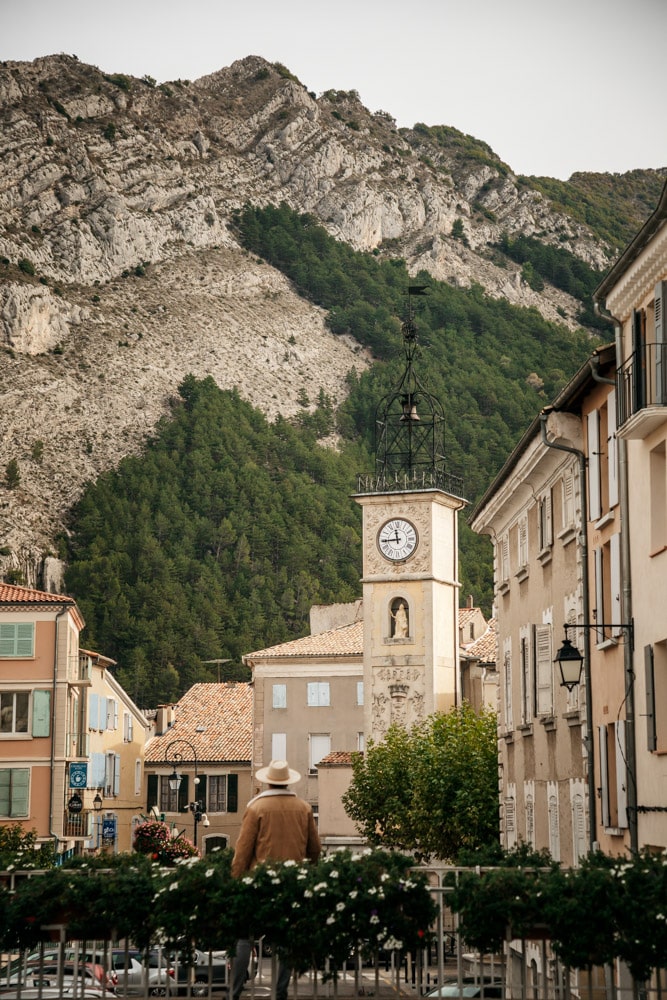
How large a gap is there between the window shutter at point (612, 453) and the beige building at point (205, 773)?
55.9m

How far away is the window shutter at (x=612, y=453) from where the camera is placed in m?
22.1

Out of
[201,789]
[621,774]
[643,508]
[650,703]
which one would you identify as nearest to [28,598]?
[201,789]

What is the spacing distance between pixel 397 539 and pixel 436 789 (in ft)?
71.7

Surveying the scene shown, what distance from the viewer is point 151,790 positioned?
8275cm

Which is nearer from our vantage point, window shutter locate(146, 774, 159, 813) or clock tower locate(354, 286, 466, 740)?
clock tower locate(354, 286, 466, 740)

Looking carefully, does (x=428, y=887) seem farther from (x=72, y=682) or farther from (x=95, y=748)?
(x=95, y=748)

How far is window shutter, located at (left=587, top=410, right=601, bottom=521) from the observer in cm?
2353

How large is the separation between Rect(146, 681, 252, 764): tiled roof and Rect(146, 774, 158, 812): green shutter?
100cm

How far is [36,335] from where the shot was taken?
7072 inches

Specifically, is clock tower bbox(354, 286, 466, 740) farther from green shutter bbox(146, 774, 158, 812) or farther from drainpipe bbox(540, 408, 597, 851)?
drainpipe bbox(540, 408, 597, 851)

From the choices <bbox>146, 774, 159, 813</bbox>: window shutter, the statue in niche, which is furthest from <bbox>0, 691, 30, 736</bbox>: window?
<bbox>146, 774, 159, 813</bbox>: window shutter

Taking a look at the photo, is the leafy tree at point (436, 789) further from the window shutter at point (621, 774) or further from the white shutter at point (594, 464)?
the window shutter at point (621, 774)

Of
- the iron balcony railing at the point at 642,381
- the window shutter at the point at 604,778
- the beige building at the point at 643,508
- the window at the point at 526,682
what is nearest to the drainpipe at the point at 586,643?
the window shutter at the point at 604,778

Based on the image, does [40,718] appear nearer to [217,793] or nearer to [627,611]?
[217,793]
